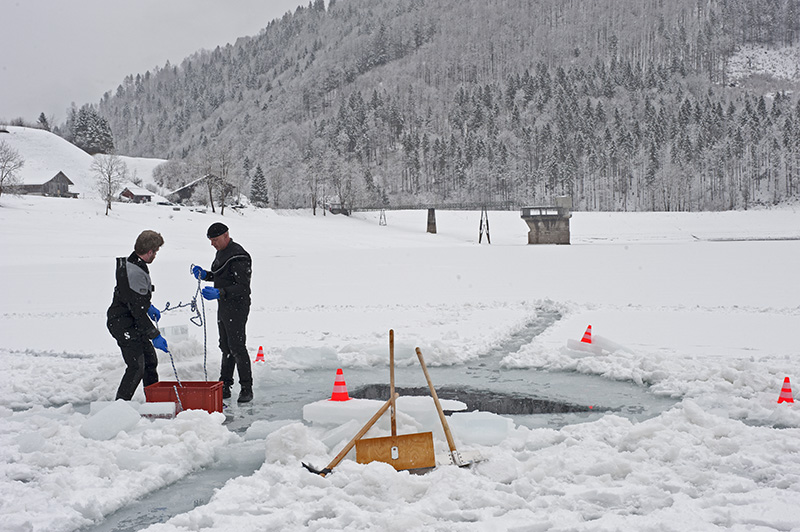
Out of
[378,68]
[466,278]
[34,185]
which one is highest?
[378,68]

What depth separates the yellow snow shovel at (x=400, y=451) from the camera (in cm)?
466

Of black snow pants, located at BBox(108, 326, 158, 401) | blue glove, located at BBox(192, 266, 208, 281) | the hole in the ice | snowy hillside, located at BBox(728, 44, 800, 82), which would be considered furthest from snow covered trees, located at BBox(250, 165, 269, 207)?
snowy hillside, located at BBox(728, 44, 800, 82)

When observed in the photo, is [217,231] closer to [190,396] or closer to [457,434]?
[190,396]

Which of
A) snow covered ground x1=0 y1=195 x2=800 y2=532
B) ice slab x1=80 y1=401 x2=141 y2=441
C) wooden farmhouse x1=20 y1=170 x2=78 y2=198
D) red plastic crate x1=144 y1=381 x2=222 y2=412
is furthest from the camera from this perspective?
wooden farmhouse x1=20 y1=170 x2=78 y2=198

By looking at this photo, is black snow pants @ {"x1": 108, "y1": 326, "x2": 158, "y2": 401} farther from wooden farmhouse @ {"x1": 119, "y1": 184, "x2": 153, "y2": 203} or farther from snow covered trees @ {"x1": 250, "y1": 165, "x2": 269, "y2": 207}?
snow covered trees @ {"x1": 250, "y1": 165, "x2": 269, "y2": 207}

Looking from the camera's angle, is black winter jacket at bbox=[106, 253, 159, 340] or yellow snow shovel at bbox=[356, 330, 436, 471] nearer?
yellow snow shovel at bbox=[356, 330, 436, 471]

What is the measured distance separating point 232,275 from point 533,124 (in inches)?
5321

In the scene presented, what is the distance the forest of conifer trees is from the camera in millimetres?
107938

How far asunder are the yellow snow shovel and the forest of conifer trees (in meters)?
66.2

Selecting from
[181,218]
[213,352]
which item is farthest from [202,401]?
[181,218]

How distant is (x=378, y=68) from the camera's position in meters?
193

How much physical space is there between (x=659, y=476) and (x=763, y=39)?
21333 centimetres

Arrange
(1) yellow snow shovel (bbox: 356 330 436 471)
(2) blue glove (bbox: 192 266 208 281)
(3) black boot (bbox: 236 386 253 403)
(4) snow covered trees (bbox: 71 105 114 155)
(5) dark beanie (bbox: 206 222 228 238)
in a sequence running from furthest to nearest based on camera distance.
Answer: (4) snow covered trees (bbox: 71 105 114 155) < (3) black boot (bbox: 236 386 253 403) < (5) dark beanie (bbox: 206 222 228 238) < (2) blue glove (bbox: 192 266 208 281) < (1) yellow snow shovel (bbox: 356 330 436 471)

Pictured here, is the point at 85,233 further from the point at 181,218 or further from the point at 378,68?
the point at 378,68
